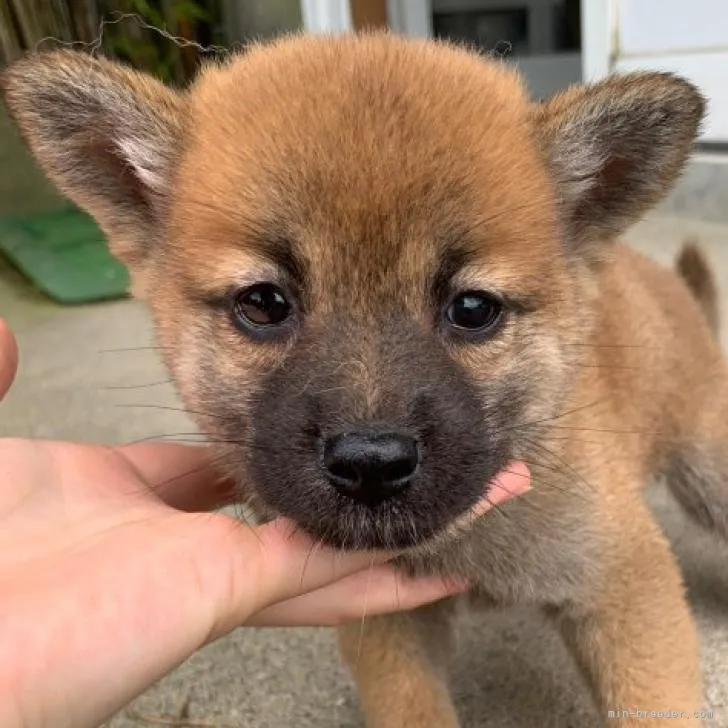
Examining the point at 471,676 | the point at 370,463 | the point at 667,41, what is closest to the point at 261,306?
the point at 370,463

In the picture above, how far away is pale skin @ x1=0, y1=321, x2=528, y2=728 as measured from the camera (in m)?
0.96

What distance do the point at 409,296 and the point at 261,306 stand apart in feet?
0.60

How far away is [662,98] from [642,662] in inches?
29.4

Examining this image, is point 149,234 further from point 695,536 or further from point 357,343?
point 695,536

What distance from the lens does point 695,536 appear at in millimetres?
1939

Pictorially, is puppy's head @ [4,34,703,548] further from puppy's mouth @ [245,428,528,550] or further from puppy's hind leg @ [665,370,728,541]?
puppy's hind leg @ [665,370,728,541]

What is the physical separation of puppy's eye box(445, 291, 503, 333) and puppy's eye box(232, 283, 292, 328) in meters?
0.19

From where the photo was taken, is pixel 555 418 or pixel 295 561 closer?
pixel 295 561

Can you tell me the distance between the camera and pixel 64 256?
3.87 meters

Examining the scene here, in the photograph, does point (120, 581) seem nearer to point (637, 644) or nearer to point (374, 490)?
point (374, 490)

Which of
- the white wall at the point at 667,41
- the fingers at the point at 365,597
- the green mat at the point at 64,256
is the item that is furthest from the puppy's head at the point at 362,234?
the white wall at the point at 667,41

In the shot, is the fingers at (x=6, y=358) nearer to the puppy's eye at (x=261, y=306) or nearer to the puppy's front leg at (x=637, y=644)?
the puppy's eye at (x=261, y=306)

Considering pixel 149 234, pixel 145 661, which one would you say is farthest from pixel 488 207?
pixel 145 661

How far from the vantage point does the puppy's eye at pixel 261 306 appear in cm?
111
